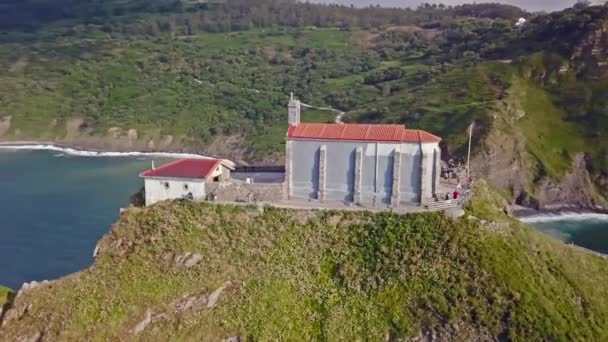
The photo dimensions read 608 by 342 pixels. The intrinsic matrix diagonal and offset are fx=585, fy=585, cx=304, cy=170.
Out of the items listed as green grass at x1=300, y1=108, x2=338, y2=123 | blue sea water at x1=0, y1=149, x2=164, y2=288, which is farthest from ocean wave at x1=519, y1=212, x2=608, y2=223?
blue sea water at x1=0, y1=149, x2=164, y2=288

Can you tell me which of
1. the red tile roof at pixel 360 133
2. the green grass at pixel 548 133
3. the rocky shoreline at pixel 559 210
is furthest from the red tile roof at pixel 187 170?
the green grass at pixel 548 133

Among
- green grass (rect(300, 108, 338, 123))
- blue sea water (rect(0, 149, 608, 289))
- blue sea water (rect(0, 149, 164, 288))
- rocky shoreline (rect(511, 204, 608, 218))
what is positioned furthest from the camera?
green grass (rect(300, 108, 338, 123))

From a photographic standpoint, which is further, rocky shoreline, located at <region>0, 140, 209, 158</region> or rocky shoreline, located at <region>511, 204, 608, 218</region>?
rocky shoreline, located at <region>0, 140, 209, 158</region>

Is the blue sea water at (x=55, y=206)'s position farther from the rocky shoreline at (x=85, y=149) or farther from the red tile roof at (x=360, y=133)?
the red tile roof at (x=360, y=133)

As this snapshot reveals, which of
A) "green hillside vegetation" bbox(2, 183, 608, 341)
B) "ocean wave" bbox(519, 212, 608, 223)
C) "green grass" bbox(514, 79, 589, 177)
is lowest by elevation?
"ocean wave" bbox(519, 212, 608, 223)

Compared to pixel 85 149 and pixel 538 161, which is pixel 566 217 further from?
pixel 85 149

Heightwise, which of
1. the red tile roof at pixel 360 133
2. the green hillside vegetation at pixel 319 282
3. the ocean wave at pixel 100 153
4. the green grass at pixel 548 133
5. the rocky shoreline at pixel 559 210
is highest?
the red tile roof at pixel 360 133

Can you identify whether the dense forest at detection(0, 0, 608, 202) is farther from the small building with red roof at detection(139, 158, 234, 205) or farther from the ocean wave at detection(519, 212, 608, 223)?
the small building with red roof at detection(139, 158, 234, 205)
